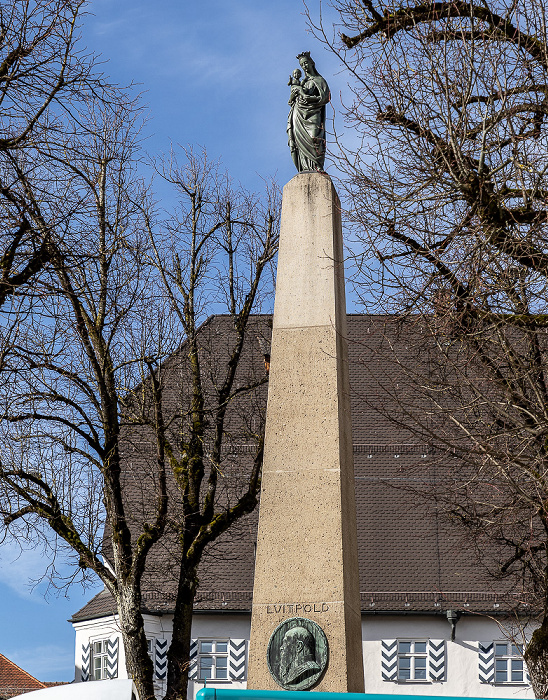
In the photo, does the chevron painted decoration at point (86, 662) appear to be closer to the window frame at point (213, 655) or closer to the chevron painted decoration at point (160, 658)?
the chevron painted decoration at point (160, 658)

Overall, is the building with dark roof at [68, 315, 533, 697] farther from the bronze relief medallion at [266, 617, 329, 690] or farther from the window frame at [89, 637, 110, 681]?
the bronze relief medallion at [266, 617, 329, 690]

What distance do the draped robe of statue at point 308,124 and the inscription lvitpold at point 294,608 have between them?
330 centimetres

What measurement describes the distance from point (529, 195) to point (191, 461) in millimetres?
7522

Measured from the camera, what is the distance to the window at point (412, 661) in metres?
21.1

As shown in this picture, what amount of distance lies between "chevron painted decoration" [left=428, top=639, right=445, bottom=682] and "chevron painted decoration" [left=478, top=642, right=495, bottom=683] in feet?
2.30

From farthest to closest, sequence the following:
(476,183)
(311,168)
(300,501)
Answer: (311,168) → (300,501) → (476,183)

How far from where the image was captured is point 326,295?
8086mm

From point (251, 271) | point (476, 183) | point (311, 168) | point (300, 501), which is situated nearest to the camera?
point (476, 183)

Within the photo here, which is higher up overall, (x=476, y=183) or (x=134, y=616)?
(x=476, y=183)

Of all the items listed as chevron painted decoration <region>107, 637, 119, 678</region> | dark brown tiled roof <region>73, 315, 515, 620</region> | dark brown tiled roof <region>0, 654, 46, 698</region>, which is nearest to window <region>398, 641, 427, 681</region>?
dark brown tiled roof <region>73, 315, 515, 620</region>

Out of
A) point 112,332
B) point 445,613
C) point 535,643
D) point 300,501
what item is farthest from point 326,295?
point 445,613

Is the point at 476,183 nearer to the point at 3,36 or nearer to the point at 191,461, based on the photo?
the point at 3,36

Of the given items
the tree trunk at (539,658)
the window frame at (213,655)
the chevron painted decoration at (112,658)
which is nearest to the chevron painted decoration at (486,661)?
the window frame at (213,655)

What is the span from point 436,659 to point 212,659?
14.2 feet
